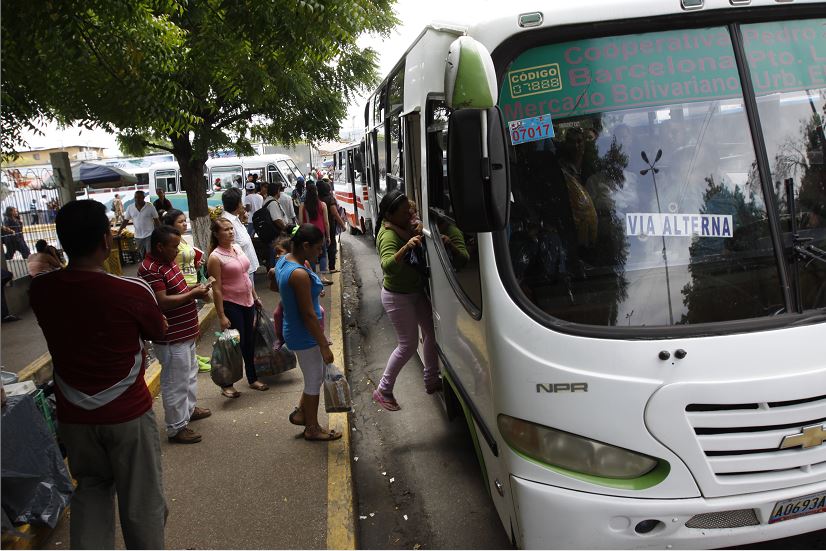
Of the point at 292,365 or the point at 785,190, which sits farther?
the point at 292,365

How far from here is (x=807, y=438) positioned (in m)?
2.63

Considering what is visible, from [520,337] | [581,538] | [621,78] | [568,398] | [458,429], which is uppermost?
[621,78]

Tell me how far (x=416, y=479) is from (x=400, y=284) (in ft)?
4.59

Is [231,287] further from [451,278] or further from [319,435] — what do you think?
[451,278]

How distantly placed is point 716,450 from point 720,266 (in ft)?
2.52

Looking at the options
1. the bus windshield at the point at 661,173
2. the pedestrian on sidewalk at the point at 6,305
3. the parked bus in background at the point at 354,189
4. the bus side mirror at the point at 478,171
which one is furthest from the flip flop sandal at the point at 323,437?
the parked bus in background at the point at 354,189

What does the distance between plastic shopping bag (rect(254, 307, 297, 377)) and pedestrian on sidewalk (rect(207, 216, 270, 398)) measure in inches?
3.1

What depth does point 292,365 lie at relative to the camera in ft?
20.5

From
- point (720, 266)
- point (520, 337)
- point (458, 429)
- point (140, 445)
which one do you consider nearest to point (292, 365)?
point (458, 429)

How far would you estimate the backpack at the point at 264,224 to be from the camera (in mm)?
10430

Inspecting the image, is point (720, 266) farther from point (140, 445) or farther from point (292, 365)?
point (292, 365)

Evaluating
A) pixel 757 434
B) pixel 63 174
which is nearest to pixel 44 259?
pixel 63 174

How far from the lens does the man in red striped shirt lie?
14.9ft

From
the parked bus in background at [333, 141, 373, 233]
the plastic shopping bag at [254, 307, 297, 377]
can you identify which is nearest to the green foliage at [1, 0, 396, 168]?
the plastic shopping bag at [254, 307, 297, 377]
